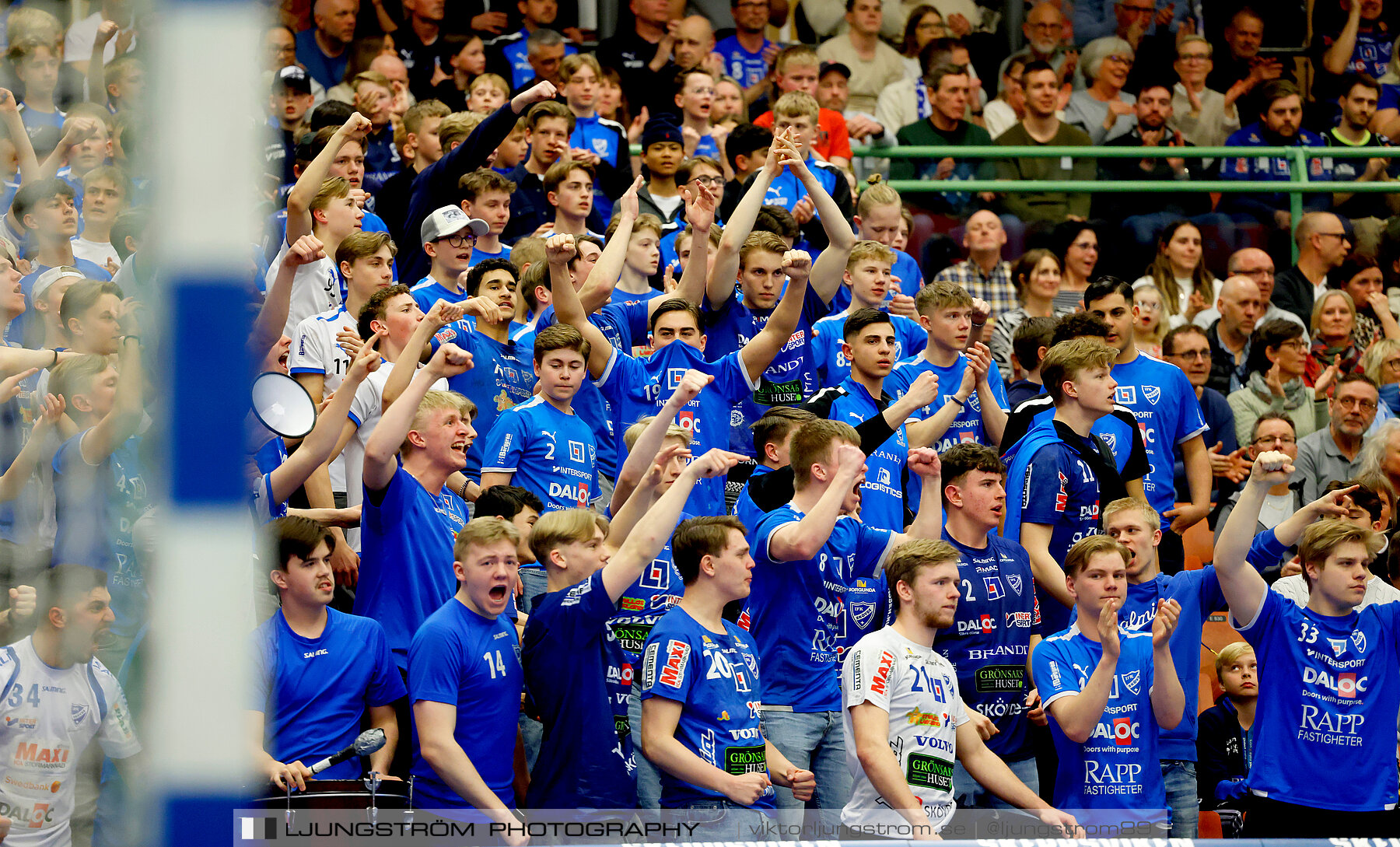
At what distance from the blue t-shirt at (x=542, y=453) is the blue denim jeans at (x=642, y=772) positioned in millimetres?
1390

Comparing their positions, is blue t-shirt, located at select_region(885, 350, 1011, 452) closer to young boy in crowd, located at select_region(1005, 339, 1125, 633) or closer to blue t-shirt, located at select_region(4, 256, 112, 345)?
young boy in crowd, located at select_region(1005, 339, 1125, 633)

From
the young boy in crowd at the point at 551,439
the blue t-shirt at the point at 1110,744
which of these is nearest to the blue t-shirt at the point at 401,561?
the young boy in crowd at the point at 551,439

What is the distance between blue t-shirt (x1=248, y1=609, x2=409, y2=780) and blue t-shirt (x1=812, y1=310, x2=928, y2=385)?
12.6ft

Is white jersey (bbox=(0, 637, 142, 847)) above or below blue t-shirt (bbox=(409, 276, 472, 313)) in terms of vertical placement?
above

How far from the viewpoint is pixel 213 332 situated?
223 cm

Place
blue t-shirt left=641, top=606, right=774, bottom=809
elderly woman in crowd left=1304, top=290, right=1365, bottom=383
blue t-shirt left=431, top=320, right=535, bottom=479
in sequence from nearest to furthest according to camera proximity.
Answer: blue t-shirt left=641, top=606, right=774, bottom=809 < blue t-shirt left=431, top=320, right=535, bottom=479 < elderly woman in crowd left=1304, top=290, right=1365, bottom=383

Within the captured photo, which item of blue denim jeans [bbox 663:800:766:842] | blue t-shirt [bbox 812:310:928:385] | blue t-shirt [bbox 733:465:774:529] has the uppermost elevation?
blue t-shirt [bbox 812:310:928:385]

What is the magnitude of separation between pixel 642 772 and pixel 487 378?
283 centimetres

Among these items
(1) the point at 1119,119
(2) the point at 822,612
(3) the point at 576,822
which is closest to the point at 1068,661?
(2) the point at 822,612

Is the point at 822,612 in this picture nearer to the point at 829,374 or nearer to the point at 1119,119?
the point at 829,374

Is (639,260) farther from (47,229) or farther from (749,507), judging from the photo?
(47,229)

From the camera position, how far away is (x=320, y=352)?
747cm

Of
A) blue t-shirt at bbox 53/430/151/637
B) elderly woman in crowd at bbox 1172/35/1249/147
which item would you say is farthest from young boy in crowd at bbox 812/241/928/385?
blue t-shirt at bbox 53/430/151/637

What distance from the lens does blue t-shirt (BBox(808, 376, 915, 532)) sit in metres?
7.86
